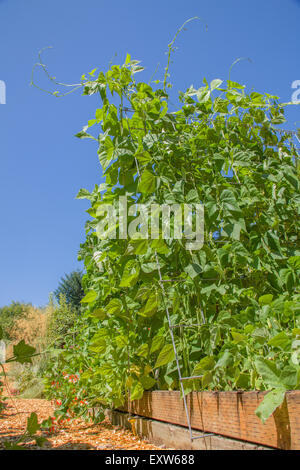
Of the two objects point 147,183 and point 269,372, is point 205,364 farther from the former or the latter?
point 147,183

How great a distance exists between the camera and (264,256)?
1.28 meters

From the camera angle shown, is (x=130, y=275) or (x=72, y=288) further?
(x=72, y=288)

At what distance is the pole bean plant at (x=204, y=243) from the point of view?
108 centimetres

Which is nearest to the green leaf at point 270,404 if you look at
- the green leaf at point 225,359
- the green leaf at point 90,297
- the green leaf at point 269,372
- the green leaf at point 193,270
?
the green leaf at point 269,372

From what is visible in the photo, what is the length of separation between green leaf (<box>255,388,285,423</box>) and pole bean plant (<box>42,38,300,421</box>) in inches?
5.8

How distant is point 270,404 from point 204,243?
593 millimetres

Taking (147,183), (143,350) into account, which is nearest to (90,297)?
(143,350)

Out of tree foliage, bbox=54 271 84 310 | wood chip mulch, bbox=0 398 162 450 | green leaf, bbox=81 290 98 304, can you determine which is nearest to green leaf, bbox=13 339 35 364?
wood chip mulch, bbox=0 398 162 450

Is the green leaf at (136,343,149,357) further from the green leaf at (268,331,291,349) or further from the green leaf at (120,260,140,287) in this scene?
the green leaf at (268,331,291,349)

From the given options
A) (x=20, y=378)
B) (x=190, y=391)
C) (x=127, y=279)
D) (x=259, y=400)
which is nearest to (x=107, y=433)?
(x=190, y=391)

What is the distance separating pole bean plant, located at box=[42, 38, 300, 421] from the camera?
42.6 inches

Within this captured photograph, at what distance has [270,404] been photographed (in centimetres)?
74

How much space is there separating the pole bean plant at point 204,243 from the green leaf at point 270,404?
15 cm

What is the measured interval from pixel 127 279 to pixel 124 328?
32 centimetres
